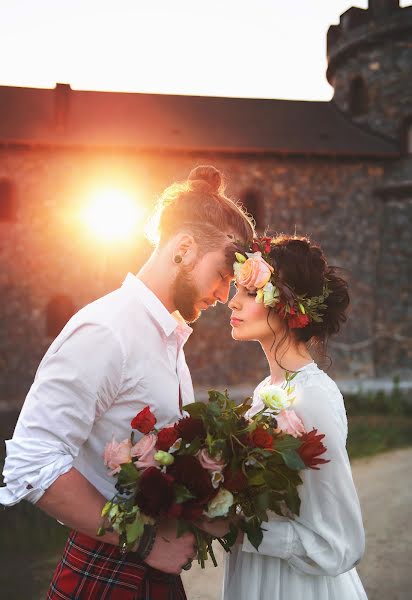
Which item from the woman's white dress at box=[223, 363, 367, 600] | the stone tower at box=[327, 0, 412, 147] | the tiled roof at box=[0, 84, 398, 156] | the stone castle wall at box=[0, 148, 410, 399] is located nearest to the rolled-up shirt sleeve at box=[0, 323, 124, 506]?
the woman's white dress at box=[223, 363, 367, 600]

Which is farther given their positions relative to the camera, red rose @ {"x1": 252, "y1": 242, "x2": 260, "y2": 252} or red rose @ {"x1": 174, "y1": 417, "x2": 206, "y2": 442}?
red rose @ {"x1": 252, "y1": 242, "x2": 260, "y2": 252}

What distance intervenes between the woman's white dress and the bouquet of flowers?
0.25 m

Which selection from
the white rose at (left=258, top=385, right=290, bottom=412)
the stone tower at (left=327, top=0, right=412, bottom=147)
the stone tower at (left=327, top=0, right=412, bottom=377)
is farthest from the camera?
the stone tower at (left=327, top=0, right=412, bottom=147)

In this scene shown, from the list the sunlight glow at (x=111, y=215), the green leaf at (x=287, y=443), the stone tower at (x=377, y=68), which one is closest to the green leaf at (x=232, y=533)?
the green leaf at (x=287, y=443)

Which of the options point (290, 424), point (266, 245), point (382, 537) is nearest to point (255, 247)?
point (266, 245)

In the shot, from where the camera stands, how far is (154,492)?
1989mm

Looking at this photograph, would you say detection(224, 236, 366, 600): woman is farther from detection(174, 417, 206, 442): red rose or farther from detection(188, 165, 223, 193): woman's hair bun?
detection(174, 417, 206, 442): red rose

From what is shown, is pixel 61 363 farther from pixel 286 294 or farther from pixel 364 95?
pixel 364 95

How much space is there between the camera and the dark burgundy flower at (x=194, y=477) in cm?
203

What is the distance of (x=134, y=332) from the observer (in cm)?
232

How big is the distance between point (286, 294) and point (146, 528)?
3.72 feet

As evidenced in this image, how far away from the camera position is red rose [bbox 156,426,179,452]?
208cm

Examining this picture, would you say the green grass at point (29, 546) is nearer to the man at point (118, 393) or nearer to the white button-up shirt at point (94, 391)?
the man at point (118, 393)

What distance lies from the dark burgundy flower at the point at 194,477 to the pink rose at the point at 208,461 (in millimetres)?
16
